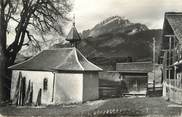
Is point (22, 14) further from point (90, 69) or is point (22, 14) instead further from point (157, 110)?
point (157, 110)

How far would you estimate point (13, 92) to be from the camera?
48.6ft

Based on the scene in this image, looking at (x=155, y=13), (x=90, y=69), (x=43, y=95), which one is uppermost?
(x=155, y=13)

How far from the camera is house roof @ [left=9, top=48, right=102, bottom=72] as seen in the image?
14.4m

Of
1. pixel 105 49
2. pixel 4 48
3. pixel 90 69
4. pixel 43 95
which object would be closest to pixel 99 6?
pixel 4 48

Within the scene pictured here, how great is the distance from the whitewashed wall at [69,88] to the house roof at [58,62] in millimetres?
281

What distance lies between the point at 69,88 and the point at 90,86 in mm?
904

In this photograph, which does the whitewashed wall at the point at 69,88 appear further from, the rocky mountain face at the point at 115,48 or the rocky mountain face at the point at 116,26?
the rocky mountain face at the point at 115,48

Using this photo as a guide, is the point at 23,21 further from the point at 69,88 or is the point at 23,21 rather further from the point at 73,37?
the point at 69,88

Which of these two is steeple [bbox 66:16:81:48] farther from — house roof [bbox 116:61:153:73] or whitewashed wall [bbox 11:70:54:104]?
house roof [bbox 116:61:153:73]

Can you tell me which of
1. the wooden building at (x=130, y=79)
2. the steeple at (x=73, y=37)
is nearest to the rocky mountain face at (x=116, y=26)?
the steeple at (x=73, y=37)

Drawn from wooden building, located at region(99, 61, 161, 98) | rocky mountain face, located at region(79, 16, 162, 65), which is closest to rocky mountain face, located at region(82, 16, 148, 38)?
rocky mountain face, located at region(79, 16, 162, 65)

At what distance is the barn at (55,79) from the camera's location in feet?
46.7

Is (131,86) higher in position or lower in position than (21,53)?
lower

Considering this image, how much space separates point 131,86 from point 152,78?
1291mm
